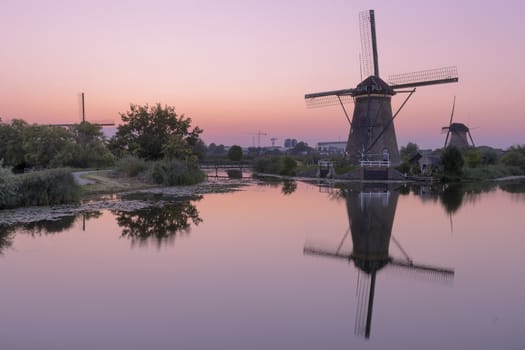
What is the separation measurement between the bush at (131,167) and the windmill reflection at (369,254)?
13.5 meters

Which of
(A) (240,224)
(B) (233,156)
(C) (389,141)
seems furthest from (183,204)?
(B) (233,156)

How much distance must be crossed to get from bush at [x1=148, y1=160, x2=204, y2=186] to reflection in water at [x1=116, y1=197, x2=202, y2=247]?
7.75 metres

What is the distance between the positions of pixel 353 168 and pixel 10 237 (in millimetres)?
23265

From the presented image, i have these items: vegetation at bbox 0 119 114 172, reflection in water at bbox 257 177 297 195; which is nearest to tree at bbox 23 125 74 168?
vegetation at bbox 0 119 114 172

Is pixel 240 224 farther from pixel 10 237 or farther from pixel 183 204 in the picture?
pixel 10 237

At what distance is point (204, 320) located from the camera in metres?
5.02

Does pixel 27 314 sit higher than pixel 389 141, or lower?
lower

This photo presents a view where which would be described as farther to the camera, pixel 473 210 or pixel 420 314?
pixel 473 210

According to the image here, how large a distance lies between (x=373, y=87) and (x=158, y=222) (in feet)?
68.1

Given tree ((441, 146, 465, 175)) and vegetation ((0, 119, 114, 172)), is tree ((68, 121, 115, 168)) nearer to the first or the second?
vegetation ((0, 119, 114, 172))

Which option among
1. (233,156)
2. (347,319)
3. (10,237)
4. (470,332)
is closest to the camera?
(470,332)

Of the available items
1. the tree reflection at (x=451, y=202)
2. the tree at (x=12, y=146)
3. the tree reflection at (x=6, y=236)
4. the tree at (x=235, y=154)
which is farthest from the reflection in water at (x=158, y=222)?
the tree at (x=235, y=154)

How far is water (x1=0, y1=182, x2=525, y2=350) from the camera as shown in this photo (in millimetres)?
4652

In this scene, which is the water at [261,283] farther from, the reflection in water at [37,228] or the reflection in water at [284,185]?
the reflection in water at [284,185]
